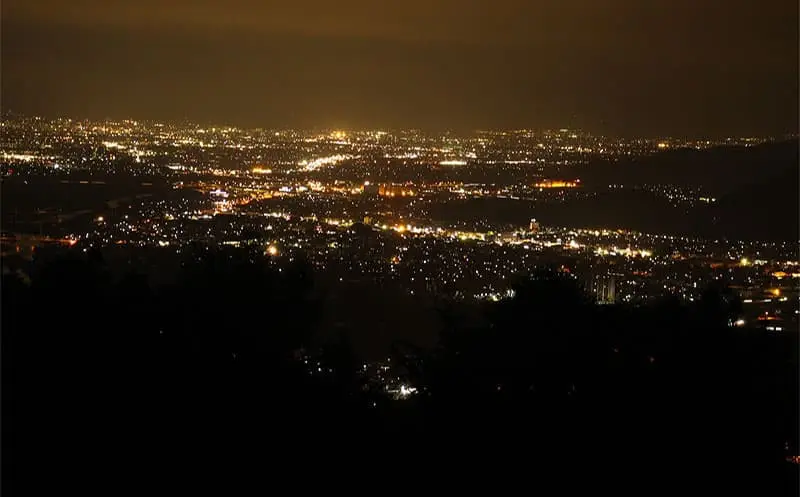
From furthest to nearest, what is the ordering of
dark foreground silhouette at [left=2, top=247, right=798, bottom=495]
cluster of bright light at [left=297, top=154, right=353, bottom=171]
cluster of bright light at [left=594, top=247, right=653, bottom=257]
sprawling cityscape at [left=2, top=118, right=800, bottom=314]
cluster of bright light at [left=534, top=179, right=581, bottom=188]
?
1. cluster of bright light at [left=297, top=154, right=353, bottom=171]
2. cluster of bright light at [left=534, top=179, right=581, bottom=188]
3. cluster of bright light at [left=594, top=247, right=653, bottom=257]
4. sprawling cityscape at [left=2, top=118, right=800, bottom=314]
5. dark foreground silhouette at [left=2, top=247, right=798, bottom=495]

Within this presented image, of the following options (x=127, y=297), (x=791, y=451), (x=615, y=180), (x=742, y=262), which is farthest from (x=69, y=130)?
(x=791, y=451)

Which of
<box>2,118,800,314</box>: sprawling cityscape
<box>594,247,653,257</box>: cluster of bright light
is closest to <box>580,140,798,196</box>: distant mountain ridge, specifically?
<box>2,118,800,314</box>: sprawling cityscape

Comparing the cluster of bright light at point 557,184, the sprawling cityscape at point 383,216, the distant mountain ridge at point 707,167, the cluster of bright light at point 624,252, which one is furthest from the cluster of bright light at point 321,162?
the cluster of bright light at point 624,252

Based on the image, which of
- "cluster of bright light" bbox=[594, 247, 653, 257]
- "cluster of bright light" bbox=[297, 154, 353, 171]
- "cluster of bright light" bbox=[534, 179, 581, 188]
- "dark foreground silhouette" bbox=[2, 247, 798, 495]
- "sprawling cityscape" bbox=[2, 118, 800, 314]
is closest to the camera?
"dark foreground silhouette" bbox=[2, 247, 798, 495]

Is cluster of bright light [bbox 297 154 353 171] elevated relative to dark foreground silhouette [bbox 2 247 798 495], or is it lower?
elevated

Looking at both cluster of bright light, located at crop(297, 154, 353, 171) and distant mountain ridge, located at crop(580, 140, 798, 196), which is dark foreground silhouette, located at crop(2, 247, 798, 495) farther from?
cluster of bright light, located at crop(297, 154, 353, 171)

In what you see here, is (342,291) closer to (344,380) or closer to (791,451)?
(344,380)

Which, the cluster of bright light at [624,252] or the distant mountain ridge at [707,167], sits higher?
the distant mountain ridge at [707,167]

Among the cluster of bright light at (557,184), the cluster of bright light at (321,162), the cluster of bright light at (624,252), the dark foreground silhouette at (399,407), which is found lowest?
the cluster of bright light at (624,252)

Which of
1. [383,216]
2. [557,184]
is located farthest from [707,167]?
[383,216]

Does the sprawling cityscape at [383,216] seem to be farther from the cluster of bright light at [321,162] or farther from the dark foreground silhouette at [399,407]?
the dark foreground silhouette at [399,407]
